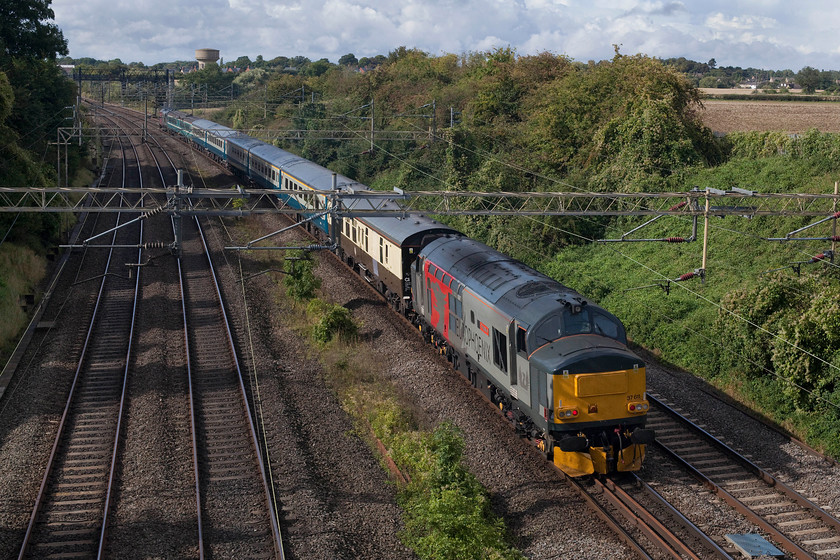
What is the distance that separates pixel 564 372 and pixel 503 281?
3787 mm

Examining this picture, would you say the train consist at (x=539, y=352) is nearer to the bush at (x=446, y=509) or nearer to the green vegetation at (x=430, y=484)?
the green vegetation at (x=430, y=484)

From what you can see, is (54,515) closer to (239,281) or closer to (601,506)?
(601,506)

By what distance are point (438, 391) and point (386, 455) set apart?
3910mm

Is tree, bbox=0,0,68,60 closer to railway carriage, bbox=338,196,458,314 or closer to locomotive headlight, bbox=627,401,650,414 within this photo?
railway carriage, bbox=338,196,458,314

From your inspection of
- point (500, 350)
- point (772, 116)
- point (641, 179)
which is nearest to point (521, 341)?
point (500, 350)

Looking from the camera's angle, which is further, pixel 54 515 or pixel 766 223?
pixel 766 223

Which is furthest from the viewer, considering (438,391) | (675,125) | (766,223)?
(675,125)

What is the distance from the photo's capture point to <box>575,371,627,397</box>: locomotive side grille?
15023 mm

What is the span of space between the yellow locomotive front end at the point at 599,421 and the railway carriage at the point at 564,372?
0.02 meters

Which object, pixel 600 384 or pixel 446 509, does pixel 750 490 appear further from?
pixel 446 509

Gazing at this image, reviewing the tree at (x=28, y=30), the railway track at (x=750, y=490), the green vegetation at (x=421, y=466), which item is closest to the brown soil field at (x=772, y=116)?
the railway track at (x=750, y=490)

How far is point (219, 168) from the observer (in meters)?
64.9

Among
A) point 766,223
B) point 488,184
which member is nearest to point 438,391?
point 766,223

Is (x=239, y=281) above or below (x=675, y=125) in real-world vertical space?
below
